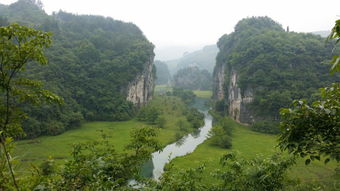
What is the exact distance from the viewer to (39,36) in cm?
543

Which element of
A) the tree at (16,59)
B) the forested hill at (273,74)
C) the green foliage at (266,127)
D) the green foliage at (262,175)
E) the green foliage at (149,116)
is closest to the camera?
the tree at (16,59)

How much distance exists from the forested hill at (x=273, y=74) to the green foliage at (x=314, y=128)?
44.1 meters

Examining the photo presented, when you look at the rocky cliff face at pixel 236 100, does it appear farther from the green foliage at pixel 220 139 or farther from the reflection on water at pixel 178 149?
the green foliage at pixel 220 139

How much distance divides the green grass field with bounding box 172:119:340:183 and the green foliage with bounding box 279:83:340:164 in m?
12.2

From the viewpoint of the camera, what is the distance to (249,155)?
30.4 meters

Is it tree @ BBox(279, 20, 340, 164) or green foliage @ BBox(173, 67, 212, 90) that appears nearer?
tree @ BBox(279, 20, 340, 164)

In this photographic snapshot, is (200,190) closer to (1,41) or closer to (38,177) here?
(38,177)

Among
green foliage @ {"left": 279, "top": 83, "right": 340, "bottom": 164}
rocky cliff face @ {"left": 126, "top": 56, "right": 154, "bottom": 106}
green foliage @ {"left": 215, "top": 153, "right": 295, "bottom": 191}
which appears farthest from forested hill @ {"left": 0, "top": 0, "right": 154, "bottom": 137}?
green foliage @ {"left": 279, "top": 83, "right": 340, "bottom": 164}

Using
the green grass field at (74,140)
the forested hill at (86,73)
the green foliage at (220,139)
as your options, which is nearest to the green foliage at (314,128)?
the green grass field at (74,140)

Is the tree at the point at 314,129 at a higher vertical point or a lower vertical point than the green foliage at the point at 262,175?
higher

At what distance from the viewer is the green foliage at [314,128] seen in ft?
13.3

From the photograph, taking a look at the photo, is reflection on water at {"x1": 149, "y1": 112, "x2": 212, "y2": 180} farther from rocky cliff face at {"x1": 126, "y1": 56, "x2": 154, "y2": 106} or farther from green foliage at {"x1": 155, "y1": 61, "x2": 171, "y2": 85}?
green foliage at {"x1": 155, "y1": 61, "x2": 171, "y2": 85}

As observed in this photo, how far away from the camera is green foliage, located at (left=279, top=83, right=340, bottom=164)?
406 cm

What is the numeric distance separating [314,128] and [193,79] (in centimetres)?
14182
